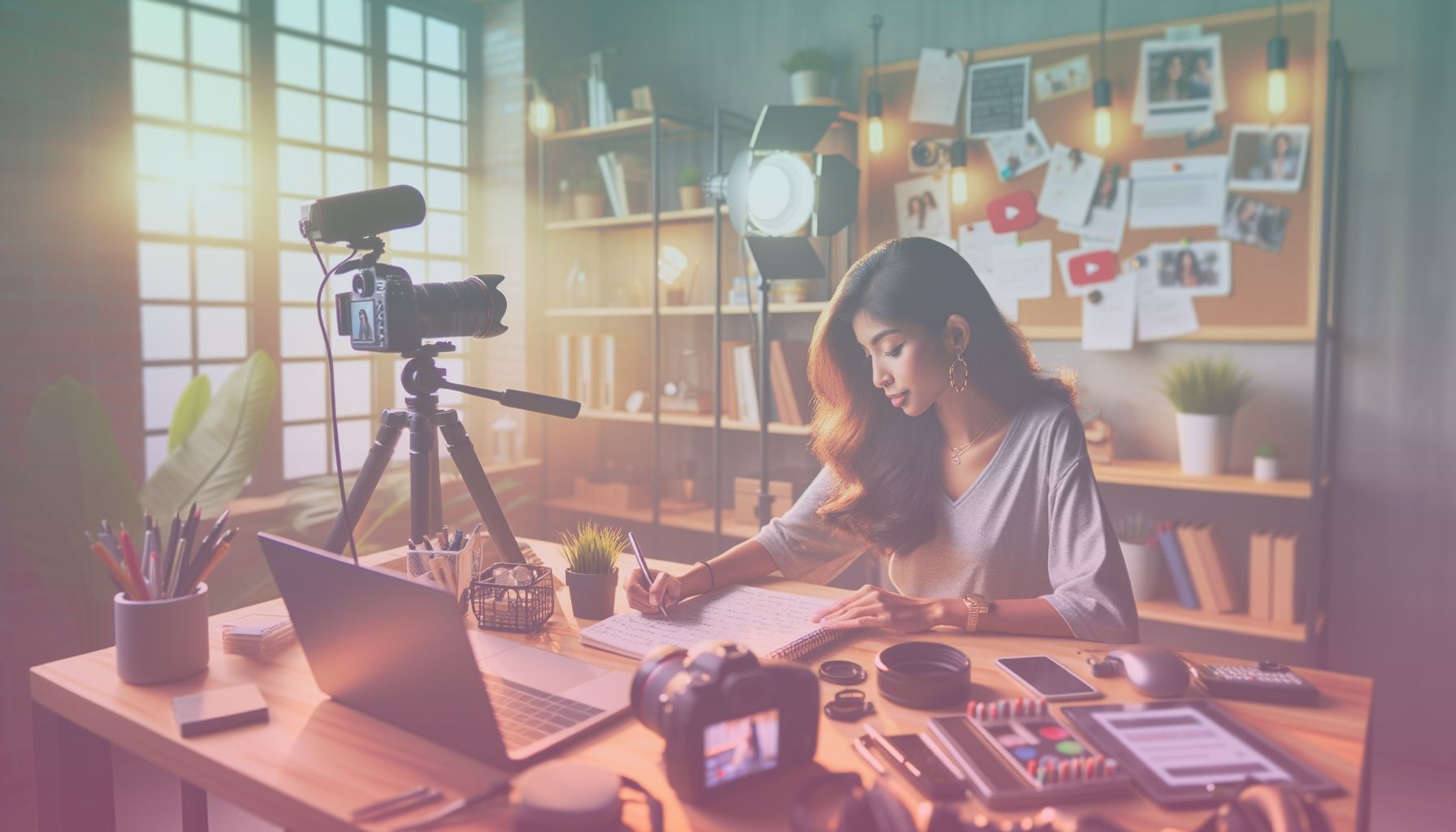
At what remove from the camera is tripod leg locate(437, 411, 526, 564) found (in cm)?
139

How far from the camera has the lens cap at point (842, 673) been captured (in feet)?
3.66

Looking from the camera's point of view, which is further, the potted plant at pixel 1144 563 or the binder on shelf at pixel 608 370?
the binder on shelf at pixel 608 370

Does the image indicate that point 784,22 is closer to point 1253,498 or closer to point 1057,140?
point 1057,140

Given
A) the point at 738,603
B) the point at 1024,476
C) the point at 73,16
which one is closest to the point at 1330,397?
the point at 1024,476

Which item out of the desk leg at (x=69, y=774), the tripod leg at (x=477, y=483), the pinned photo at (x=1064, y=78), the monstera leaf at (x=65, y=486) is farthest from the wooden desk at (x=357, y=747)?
the pinned photo at (x=1064, y=78)

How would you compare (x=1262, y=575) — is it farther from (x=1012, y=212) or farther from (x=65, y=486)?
(x=65, y=486)

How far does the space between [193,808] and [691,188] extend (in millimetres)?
2623

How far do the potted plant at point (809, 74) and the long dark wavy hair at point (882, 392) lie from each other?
1647 millimetres

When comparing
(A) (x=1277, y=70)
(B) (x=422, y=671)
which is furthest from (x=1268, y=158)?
(B) (x=422, y=671)

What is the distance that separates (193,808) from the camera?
1439 millimetres

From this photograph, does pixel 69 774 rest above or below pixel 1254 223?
below

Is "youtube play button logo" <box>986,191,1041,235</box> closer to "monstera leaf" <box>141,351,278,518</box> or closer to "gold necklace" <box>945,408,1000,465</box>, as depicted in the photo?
"gold necklace" <box>945,408,1000,465</box>

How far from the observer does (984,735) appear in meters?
0.92

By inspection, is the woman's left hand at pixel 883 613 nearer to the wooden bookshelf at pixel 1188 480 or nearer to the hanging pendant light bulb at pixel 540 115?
the wooden bookshelf at pixel 1188 480
